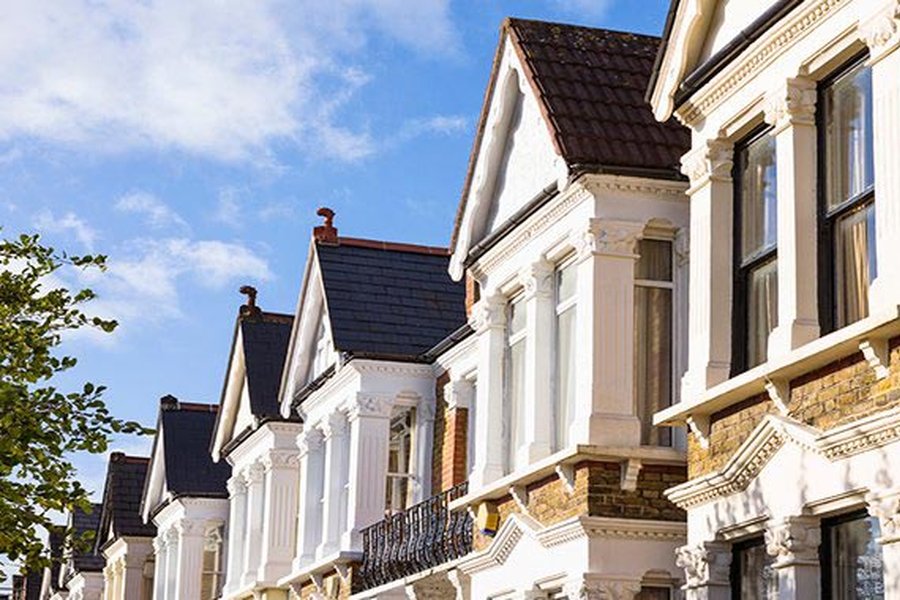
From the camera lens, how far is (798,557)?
12.1 metres

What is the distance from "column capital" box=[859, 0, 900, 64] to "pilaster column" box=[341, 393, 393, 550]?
13524mm

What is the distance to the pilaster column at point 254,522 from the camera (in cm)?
2989

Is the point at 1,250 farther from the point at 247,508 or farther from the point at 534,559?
the point at 247,508

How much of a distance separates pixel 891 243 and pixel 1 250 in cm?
842

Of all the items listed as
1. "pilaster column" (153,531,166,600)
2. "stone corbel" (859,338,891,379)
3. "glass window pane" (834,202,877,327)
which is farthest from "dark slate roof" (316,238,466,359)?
"stone corbel" (859,338,891,379)

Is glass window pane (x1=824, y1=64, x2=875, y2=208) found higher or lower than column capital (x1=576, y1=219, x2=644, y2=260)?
lower

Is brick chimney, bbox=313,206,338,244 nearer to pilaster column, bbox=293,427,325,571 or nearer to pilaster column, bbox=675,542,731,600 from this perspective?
pilaster column, bbox=293,427,325,571

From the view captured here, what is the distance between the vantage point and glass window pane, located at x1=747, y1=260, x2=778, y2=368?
13.4 meters

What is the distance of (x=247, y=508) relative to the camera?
30828 mm

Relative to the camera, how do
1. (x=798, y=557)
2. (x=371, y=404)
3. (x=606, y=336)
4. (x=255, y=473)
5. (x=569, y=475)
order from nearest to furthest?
(x=798, y=557) → (x=569, y=475) → (x=606, y=336) → (x=371, y=404) → (x=255, y=473)

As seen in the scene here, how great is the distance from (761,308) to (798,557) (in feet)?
7.50

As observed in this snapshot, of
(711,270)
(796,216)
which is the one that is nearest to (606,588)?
(711,270)

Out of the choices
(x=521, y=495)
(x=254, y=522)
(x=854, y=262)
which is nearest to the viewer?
(x=854, y=262)

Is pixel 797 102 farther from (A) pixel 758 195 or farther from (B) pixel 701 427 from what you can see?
(B) pixel 701 427
